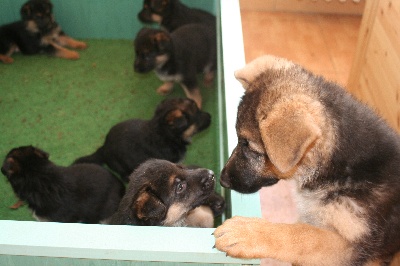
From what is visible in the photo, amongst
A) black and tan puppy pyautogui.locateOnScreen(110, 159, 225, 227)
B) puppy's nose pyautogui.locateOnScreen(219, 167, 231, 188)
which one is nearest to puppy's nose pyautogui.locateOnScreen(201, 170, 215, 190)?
black and tan puppy pyautogui.locateOnScreen(110, 159, 225, 227)

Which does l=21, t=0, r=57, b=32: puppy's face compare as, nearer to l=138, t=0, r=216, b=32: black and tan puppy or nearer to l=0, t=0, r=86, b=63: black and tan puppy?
l=0, t=0, r=86, b=63: black and tan puppy

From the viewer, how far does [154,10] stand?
4.02 metres

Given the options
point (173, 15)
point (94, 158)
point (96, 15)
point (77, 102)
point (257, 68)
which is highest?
point (257, 68)

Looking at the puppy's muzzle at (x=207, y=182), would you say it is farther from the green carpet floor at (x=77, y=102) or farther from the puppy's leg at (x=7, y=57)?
the puppy's leg at (x=7, y=57)

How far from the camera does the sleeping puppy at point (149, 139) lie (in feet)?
9.72

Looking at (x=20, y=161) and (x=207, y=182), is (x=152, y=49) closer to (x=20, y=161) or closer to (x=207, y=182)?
(x=20, y=161)

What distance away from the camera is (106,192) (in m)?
2.70

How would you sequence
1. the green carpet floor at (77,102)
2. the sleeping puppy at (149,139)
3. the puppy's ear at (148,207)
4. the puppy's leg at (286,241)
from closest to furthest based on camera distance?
1. the puppy's leg at (286,241)
2. the puppy's ear at (148,207)
3. the sleeping puppy at (149,139)
4. the green carpet floor at (77,102)

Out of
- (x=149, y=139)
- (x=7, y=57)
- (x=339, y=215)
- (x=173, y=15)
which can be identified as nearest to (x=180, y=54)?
(x=173, y=15)

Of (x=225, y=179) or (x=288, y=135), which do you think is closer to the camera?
(x=288, y=135)

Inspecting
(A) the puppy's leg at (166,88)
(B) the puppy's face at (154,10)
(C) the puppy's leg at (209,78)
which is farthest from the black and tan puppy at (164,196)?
(B) the puppy's face at (154,10)

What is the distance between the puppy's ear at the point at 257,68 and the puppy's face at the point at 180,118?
1.03 m

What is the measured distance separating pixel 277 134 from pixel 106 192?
1.53m

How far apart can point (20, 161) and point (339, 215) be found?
1.81m
